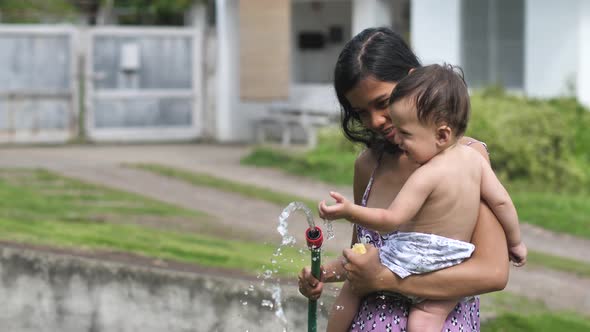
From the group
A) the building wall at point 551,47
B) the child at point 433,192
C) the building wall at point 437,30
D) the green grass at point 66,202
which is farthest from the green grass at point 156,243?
the building wall at point 437,30

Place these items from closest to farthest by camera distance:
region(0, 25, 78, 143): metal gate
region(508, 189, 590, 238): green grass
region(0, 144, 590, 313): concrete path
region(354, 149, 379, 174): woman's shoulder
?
region(354, 149, 379, 174): woman's shoulder
region(0, 144, 590, 313): concrete path
region(508, 189, 590, 238): green grass
region(0, 25, 78, 143): metal gate

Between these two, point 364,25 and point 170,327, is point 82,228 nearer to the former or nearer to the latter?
point 170,327

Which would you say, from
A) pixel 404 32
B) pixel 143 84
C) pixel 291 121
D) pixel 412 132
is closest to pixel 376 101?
pixel 412 132

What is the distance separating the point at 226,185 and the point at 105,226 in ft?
11.7

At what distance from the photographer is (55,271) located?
19.1 ft

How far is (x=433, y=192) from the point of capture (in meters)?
2.82

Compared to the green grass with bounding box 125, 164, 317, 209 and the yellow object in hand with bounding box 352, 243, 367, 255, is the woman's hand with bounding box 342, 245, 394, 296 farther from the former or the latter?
the green grass with bounding box 125, 164, 317, 209

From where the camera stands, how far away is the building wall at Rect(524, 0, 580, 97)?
13.2m

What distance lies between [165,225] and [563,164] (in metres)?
4.91

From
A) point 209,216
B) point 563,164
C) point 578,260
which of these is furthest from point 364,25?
point 578,260

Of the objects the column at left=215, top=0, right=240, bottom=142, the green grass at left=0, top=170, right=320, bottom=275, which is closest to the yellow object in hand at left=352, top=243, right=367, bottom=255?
the green grass at left=0, top=170, right=320, bottom=275

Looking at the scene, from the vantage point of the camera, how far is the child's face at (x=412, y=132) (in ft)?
9.18

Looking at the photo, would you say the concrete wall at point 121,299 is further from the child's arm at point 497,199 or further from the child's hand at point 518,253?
the child's arm at point 497,199

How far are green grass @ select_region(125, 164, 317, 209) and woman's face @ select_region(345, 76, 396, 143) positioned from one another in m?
7.64
